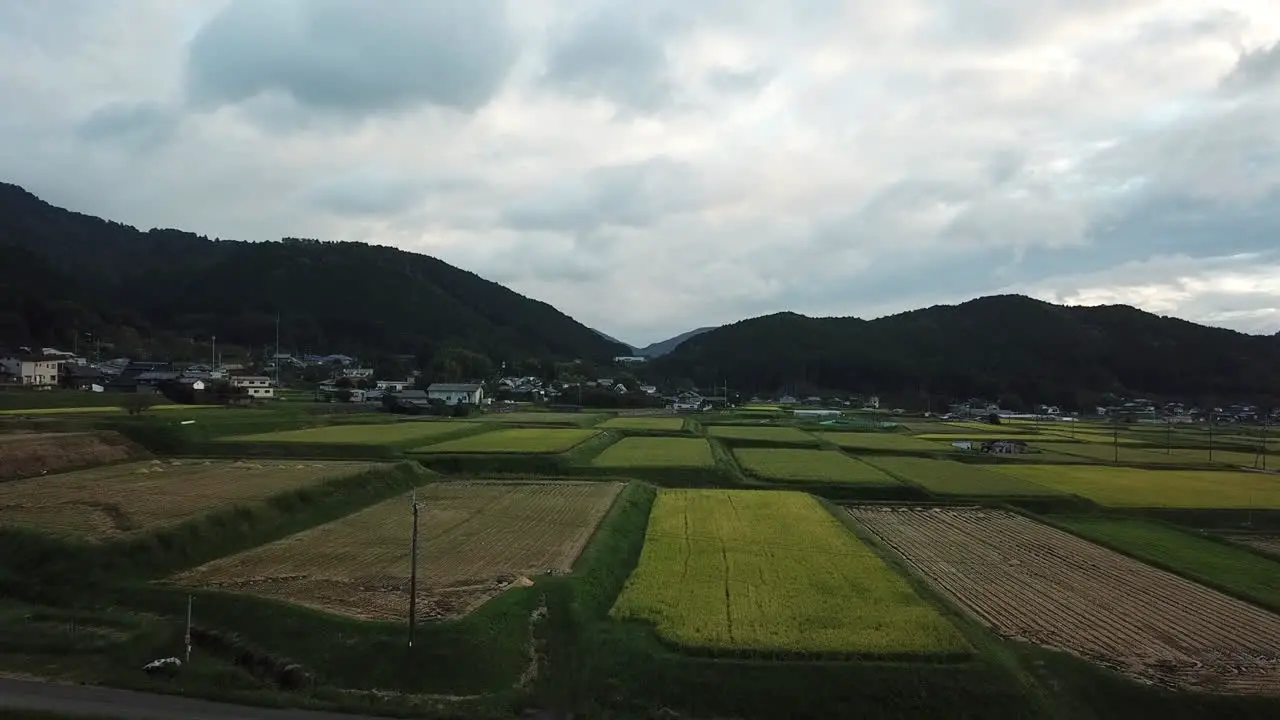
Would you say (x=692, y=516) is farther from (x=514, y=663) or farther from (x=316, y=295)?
(x=316, y=295)

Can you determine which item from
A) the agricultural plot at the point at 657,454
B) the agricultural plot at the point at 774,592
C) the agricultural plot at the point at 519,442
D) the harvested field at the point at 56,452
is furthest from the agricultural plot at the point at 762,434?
the harvested field at the point at 56,452

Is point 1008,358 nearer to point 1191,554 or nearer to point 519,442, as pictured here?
point 519,442

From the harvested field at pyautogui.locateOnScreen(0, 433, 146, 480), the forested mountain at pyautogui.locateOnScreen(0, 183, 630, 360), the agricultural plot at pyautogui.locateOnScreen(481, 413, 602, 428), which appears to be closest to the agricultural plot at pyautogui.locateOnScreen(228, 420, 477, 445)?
the harvested field at pyautogui.locateOnScreen(0, 433, 146, 480)

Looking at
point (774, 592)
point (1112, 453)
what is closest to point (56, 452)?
point (774, 592)

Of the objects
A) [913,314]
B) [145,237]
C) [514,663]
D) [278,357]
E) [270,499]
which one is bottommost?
[514,663]

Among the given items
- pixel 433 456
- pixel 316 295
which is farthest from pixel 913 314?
pixel 433 456

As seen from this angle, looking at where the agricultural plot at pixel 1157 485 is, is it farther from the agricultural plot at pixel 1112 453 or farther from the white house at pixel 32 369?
the white house at pixel 32 369
